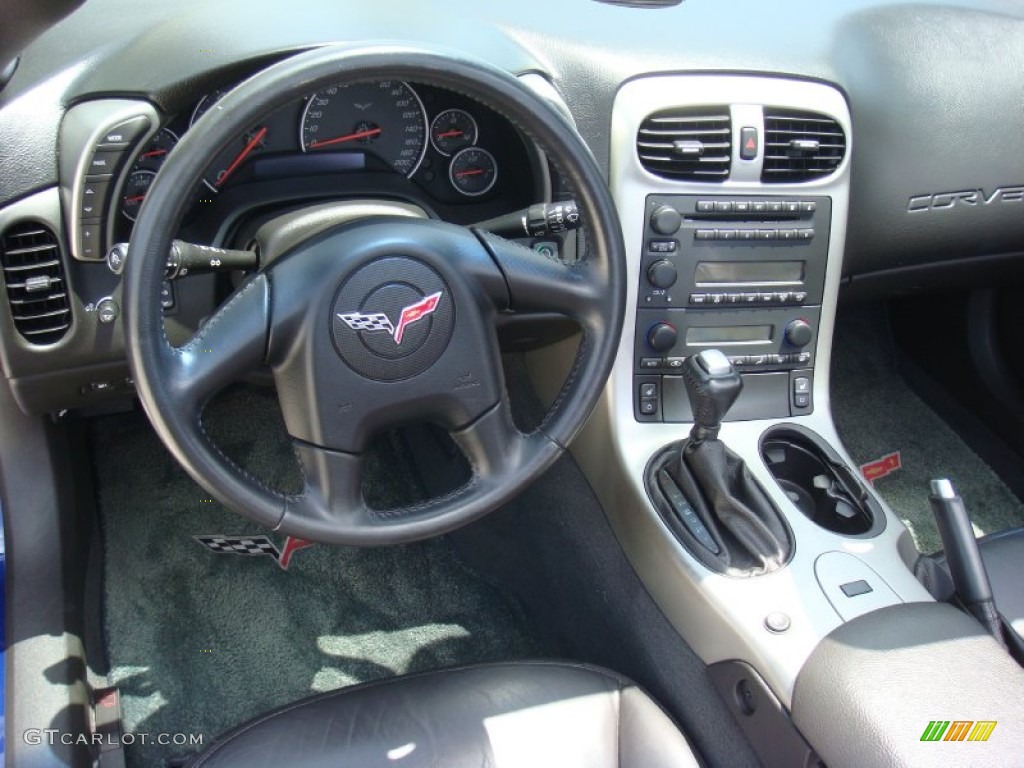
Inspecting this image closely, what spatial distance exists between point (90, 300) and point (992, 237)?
1.63 m

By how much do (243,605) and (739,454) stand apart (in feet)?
3.26

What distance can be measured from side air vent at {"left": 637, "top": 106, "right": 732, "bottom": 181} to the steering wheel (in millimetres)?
384

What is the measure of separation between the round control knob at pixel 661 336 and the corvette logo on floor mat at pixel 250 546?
837 millimetres

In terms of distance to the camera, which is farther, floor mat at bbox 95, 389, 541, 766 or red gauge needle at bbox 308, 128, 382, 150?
floor mat at bbox 95, 389, 541, 766

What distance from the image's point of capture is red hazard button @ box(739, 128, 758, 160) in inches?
57.6

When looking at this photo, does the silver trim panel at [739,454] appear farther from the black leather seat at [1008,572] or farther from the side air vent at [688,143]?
the black leather seat at [1008,572]

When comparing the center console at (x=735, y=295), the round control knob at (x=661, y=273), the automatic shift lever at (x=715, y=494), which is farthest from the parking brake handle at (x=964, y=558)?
the round control knob at (x=661, y=273)

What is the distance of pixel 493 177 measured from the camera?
4.78 ft

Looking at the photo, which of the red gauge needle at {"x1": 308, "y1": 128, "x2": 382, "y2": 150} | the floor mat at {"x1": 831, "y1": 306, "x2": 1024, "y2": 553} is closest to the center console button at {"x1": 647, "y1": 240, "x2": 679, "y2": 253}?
the red gauge needle at {"x1": 308, "y1": 128, "x2": 382, "y2": 150}

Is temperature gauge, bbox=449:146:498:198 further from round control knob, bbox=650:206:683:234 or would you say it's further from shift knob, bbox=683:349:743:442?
shift knob, bbox=683:349:743:442

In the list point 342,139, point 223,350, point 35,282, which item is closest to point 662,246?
point 342,139

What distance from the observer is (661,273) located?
4.84 ft

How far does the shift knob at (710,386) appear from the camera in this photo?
4.25ft

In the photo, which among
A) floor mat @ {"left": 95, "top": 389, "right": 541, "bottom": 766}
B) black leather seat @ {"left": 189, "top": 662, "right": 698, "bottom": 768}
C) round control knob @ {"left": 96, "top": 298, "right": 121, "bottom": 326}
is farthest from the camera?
floor mat @ {"left": 95, "top": 389, "right": 541, "bottom": 766}
